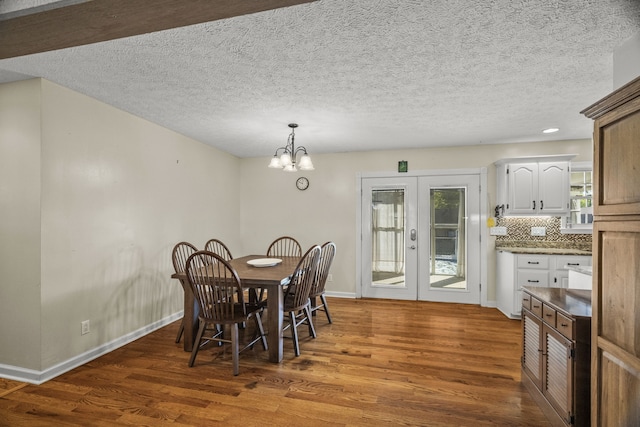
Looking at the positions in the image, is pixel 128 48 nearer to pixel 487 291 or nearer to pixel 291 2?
pixel 291 2

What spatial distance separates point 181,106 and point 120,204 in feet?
3.84

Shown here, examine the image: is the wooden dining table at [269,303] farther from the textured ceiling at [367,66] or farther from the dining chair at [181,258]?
Result: the textured ceiling at [367,66]

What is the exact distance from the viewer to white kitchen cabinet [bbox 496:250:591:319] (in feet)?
12.3

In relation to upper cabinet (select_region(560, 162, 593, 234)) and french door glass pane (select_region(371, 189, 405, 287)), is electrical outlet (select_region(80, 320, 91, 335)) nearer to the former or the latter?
french door glass pane (select_region(371, 189, 405, 287))

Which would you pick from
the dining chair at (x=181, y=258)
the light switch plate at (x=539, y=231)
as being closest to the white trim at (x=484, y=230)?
the light switch plate at (x=539, y=231)

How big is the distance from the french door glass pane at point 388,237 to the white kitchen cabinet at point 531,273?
142 cm

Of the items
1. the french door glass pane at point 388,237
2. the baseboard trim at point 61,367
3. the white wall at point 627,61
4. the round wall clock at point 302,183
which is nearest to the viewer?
the white wall at point 627,61

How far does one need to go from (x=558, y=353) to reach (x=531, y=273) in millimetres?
2340

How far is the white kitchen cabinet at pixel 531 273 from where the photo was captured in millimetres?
3748

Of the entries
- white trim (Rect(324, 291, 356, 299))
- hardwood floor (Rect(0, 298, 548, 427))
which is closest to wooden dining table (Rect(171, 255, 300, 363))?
hardwood floor (Rect(0, 298, 548, 427))

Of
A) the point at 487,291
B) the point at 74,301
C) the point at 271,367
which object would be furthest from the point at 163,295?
the point at 487,291

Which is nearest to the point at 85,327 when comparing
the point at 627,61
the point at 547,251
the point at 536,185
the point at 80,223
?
the point at 80,223

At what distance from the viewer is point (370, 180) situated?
16.1 ft

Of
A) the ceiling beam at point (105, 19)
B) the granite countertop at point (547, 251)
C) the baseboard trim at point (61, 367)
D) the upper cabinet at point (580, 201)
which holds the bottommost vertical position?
the baseboard trim at point (61, 367)
